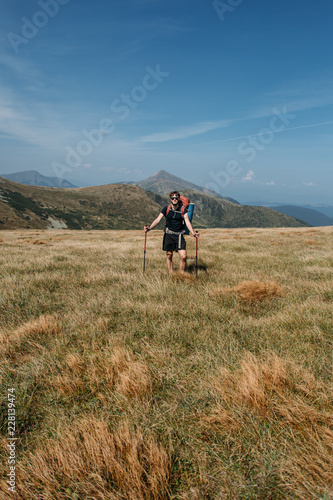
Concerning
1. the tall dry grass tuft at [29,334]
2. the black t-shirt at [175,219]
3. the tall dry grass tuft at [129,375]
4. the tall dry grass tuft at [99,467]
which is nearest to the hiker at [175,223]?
the black t-shirt at [175,219]

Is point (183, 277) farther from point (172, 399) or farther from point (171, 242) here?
point (172, 399)

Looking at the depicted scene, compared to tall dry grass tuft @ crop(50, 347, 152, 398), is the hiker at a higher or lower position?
higher

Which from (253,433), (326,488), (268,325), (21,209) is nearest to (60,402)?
(253,433)

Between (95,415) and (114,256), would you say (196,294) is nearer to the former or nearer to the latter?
(95,415)

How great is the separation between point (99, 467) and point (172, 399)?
2.89 feet

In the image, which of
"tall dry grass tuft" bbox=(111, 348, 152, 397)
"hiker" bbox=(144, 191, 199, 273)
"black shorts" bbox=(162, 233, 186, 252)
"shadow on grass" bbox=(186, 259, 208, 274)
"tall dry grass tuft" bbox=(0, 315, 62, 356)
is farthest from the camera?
"shadow on grass" bbox=(186, 259, 208, 274)

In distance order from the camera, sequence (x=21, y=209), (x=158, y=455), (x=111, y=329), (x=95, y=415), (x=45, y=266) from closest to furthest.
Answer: (x=158, y=455), (x=95, y=415), (x=111, y=329), (x=45, y=266), (x=21, y=209)

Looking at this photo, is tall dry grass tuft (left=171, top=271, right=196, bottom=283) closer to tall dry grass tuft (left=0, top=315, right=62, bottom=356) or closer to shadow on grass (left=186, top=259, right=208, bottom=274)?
shadow on grass (left=186, top=259, right=208, bottom=274)

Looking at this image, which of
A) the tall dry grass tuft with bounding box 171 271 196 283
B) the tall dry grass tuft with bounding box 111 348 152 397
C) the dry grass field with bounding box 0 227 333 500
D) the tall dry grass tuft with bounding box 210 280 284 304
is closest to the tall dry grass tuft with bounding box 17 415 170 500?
the dry grass field with bounding box 0 227 333 500

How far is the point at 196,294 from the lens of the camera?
5.11 meters

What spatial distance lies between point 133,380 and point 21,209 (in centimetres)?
22057

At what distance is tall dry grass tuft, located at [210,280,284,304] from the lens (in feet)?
15.6

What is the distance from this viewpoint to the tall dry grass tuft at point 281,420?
154cm

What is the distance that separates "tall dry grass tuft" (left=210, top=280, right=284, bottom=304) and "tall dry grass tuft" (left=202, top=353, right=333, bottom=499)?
2.22 metres
